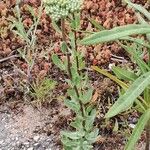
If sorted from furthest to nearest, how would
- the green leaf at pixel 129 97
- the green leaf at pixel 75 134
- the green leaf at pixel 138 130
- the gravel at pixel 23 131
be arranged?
the gravel at pixel 23 131
the green leaf at pixel 75 134
the green leaf at pixel 138 130
the green leaf at pixel 129 97

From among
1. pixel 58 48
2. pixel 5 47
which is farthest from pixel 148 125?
pixel 5 47

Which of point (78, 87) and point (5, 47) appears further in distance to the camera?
point (5, 47)

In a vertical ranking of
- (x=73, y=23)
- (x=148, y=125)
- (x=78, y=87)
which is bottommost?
(x=148, y=125)

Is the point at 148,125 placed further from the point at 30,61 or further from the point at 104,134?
the point at 30,61

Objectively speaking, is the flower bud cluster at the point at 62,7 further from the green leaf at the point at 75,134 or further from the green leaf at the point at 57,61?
the green leaf at the point at 75,134

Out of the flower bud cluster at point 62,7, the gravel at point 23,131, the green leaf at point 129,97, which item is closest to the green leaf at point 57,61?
the flower bud cluster at point 62,7

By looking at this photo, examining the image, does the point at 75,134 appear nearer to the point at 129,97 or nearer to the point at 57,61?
the point at 57,61

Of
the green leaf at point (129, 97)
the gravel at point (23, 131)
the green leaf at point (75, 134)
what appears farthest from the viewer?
the gravel at point (23, 131)

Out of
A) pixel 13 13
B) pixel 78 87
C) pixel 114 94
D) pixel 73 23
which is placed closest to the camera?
pixel 73 23
